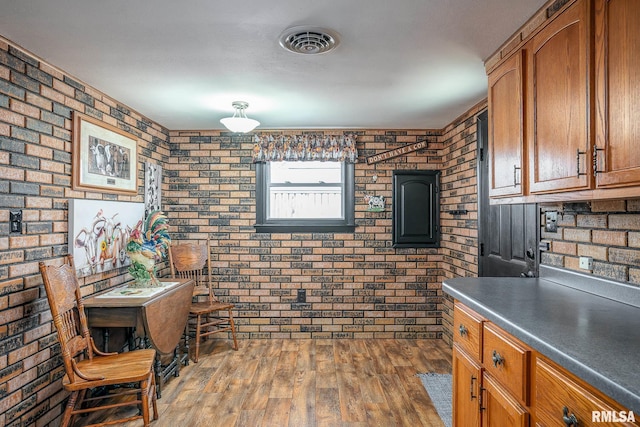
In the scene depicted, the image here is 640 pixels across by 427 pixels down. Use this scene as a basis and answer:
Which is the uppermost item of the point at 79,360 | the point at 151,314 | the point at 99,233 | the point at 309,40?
the point at 309,40

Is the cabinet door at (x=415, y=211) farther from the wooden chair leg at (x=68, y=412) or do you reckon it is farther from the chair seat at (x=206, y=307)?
the wooden chair leg at (x=68, y=412)

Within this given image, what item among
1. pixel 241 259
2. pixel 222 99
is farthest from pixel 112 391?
pixel 222 99

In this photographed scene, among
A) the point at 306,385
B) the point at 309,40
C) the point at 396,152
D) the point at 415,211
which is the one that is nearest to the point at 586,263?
the point at 309,40

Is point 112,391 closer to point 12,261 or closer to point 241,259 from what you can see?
point 12,261

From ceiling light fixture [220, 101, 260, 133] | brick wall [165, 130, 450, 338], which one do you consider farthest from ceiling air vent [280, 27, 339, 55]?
brick wall [165, 130, 450, 338]

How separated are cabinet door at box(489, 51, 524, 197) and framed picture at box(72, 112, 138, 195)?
263 centimetres

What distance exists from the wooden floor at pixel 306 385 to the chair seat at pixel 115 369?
0.44 meters

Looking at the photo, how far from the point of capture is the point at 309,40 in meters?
1.92

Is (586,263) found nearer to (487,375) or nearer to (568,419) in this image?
(487,375)

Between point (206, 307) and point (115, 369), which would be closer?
point (115, 369)

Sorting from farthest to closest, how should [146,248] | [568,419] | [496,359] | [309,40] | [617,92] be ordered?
[146,248] → [309,40] → [496,359] → [617,92] → [568,419]

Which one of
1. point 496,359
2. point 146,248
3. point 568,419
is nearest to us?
point 568,419

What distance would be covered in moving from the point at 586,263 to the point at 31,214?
2933mm

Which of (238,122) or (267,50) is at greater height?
(267,50)
